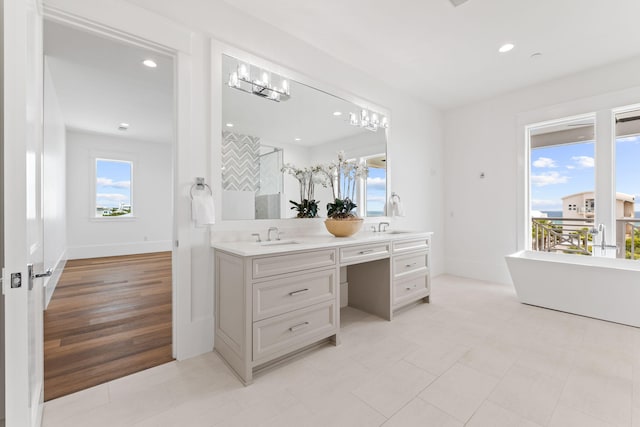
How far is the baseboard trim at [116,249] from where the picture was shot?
19.0 ft

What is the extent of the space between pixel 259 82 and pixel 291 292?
1.84m

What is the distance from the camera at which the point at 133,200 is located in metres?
6.50

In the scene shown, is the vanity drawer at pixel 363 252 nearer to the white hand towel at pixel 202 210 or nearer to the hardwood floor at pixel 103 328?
the white hand towel at pixel 202 210

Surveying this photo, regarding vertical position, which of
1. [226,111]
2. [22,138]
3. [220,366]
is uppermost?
[226,111]

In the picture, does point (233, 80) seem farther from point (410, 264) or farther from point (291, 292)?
point (410, 264)

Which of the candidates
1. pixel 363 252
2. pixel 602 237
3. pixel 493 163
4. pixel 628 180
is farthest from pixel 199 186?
pixel 628 180

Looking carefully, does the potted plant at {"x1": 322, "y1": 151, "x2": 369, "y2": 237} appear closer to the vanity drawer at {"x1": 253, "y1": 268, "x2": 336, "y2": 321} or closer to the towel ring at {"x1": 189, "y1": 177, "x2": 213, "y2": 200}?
the vanity drawer at {"x1": 253, "y1": 268, "x2": 336, "y2": 321}

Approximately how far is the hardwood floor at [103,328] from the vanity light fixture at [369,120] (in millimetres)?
2932

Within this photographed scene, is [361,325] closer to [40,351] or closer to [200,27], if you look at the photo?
[40,351]

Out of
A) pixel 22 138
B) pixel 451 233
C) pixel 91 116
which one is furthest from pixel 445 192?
pixel 91 116

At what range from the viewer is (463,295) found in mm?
3510

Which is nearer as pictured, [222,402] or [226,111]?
[222,402]

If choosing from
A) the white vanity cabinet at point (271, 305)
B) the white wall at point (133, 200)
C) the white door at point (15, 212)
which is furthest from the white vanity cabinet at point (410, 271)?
the white wall at point (133, 200)

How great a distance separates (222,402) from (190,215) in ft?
4.09
